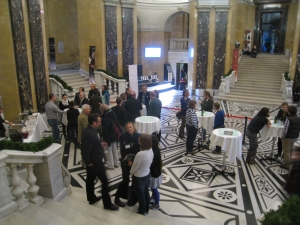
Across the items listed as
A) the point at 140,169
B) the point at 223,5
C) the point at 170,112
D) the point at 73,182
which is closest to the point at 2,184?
the point at 140,169

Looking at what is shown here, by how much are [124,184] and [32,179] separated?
136cm

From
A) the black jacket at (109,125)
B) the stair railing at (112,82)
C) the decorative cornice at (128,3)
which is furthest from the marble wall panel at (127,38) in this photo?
the black jacket at (109,125)

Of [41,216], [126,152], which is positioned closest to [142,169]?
[126,152]

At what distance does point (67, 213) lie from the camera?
123 inches

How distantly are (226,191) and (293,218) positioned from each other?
9.06ft

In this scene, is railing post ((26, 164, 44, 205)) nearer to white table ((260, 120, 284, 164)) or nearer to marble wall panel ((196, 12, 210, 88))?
white table ((260, 120, 284, 164))

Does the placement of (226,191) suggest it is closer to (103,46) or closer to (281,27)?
(103,46)

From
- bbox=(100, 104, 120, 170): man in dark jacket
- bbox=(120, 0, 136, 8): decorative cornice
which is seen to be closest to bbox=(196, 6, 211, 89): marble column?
bbox=(120, 0, 136, 8): decorative cornice

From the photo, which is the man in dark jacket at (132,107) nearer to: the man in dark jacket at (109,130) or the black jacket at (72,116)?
the black jacket at (72,116)

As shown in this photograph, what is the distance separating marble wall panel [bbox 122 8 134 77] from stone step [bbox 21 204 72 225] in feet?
34.0

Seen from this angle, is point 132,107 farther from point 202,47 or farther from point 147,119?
point 202,47

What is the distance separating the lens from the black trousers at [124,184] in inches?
153

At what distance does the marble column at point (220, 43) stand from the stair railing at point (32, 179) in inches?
475

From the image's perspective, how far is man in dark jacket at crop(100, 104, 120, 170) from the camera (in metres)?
5.03
